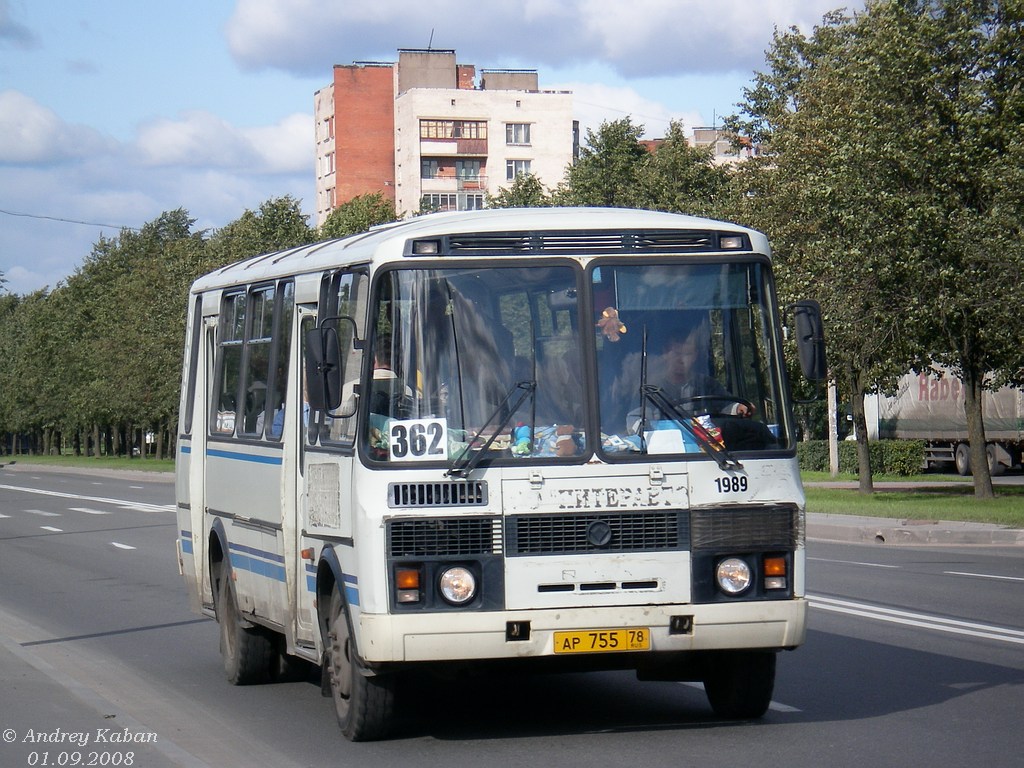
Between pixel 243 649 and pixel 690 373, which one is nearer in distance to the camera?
pixel 690 373

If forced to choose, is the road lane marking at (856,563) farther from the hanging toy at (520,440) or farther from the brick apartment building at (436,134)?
the brick apartment building at (436,134)

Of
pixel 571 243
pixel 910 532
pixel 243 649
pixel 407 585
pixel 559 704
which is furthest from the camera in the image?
pixel 910 532

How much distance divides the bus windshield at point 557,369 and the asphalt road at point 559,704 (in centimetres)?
152

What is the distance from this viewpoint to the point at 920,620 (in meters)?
12.5

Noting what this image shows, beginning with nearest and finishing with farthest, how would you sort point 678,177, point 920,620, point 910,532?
point 920,620 → point 910,532 → point 678,177

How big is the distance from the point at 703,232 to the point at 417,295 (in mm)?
1575

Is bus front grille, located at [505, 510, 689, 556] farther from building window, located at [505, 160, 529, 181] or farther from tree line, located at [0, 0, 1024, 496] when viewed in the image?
building window, located at [505, 160, 529, 181]

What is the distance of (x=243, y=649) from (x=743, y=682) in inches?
146

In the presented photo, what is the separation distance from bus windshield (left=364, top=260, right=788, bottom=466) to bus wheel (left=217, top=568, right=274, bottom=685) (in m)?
3.26

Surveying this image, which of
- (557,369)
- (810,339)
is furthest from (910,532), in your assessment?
(557,369)

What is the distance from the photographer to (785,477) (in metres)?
7.74

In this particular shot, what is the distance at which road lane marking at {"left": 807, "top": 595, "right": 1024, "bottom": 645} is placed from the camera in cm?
1155

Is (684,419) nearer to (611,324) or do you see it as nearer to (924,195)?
(611,324)

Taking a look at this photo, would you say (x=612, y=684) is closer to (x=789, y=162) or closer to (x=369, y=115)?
(x=789, y=162)
